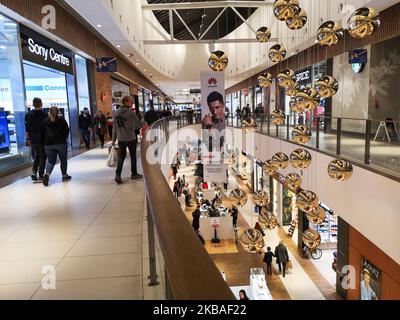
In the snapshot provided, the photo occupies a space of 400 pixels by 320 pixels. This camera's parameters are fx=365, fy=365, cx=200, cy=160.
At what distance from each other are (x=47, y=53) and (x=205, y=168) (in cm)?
588

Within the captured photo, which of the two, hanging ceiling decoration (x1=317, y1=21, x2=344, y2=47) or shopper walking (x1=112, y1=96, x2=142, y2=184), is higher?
hanging ceiling decoration (x1=317, y1=21, x2=344, y2=47)

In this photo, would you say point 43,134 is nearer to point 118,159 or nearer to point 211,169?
point 118,159

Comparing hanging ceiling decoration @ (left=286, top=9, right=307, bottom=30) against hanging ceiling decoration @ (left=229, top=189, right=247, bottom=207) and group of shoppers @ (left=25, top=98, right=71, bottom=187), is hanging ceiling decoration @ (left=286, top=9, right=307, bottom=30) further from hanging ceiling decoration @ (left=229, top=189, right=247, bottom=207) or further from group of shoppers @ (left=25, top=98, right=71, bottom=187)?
group of shoppers @ (left=25, top=98, right=71, bottom=187)

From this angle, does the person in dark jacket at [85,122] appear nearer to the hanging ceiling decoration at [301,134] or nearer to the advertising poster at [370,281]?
the hanging ceiling decoration at [301,134]

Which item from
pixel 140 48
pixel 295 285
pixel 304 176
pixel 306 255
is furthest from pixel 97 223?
pixel 140 48

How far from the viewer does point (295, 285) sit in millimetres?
11203

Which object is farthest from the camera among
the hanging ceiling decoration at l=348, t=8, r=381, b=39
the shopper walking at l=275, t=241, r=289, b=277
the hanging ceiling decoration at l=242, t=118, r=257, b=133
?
the shopper walking at l=275, t=241, r=289, b=277

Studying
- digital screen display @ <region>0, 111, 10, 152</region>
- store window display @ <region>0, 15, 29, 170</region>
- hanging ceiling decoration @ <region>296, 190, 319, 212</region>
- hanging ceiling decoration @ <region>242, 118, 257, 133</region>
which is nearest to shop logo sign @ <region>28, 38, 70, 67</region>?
store window display @ <region>0, 15, 29, 170</region>

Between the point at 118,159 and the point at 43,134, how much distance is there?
1369 millimetres

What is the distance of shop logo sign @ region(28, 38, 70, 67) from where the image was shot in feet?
31.3

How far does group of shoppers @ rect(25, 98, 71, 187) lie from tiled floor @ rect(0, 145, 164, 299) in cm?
51

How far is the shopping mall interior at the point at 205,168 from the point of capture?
9.04 ft
